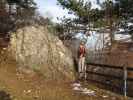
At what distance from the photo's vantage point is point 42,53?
719 inches

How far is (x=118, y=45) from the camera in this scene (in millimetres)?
31531

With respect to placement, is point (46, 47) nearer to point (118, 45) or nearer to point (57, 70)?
point (57, 70)

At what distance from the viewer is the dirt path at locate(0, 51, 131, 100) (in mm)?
13898

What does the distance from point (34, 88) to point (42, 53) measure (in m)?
3.30

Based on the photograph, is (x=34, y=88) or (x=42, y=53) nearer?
(x=34, y=88)

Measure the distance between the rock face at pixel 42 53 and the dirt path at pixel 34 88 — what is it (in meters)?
0.51

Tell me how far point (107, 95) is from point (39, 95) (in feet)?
8.71

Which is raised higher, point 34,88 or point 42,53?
point 42,53

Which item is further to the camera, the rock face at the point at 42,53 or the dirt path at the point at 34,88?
the rock face at the point at 42,53

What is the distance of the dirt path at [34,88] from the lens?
45.6ft

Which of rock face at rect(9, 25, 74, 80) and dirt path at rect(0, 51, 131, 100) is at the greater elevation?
rock face at rect(9, 25, 74, 80)

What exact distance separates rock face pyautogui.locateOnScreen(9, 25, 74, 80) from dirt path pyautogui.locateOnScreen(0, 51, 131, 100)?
506 millimetres

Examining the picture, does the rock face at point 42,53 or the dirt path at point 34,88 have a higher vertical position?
the rock face at point 42,53

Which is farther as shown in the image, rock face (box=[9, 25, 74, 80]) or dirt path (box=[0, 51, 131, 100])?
rock face (box=[9, 25, 74, 80])
